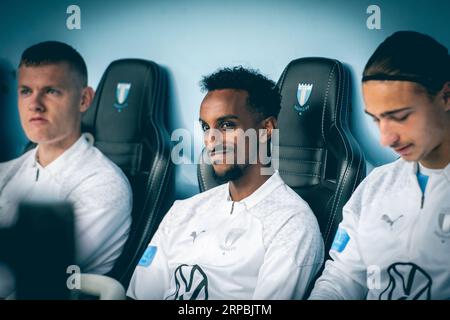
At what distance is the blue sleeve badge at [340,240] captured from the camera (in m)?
2.03

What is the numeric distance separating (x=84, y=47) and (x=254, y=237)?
108 centimetres

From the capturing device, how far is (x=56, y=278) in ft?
7.70

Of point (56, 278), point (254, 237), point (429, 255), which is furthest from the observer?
point (56, 278)

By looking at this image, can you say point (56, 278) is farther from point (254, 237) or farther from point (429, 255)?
point (429, 255)

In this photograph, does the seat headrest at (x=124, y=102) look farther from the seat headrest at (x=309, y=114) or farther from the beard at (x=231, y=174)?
the seat headrest at (x=309, y=114)

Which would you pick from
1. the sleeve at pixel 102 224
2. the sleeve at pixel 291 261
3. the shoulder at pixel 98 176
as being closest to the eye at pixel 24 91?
the shoulder at pixel 98 176

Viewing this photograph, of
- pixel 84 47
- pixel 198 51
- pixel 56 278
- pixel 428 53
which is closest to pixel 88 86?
pixel 84 47

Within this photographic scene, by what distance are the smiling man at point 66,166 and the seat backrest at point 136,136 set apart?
0.04 metres

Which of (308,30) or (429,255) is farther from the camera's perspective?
(308,30)

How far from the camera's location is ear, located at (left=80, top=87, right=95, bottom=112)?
2.42 meters

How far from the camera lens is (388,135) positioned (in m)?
2.03

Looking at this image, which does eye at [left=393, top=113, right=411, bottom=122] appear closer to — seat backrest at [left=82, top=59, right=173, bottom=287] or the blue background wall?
the blue background wall

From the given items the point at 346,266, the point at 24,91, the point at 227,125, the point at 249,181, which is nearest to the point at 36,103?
the point at 24,91
